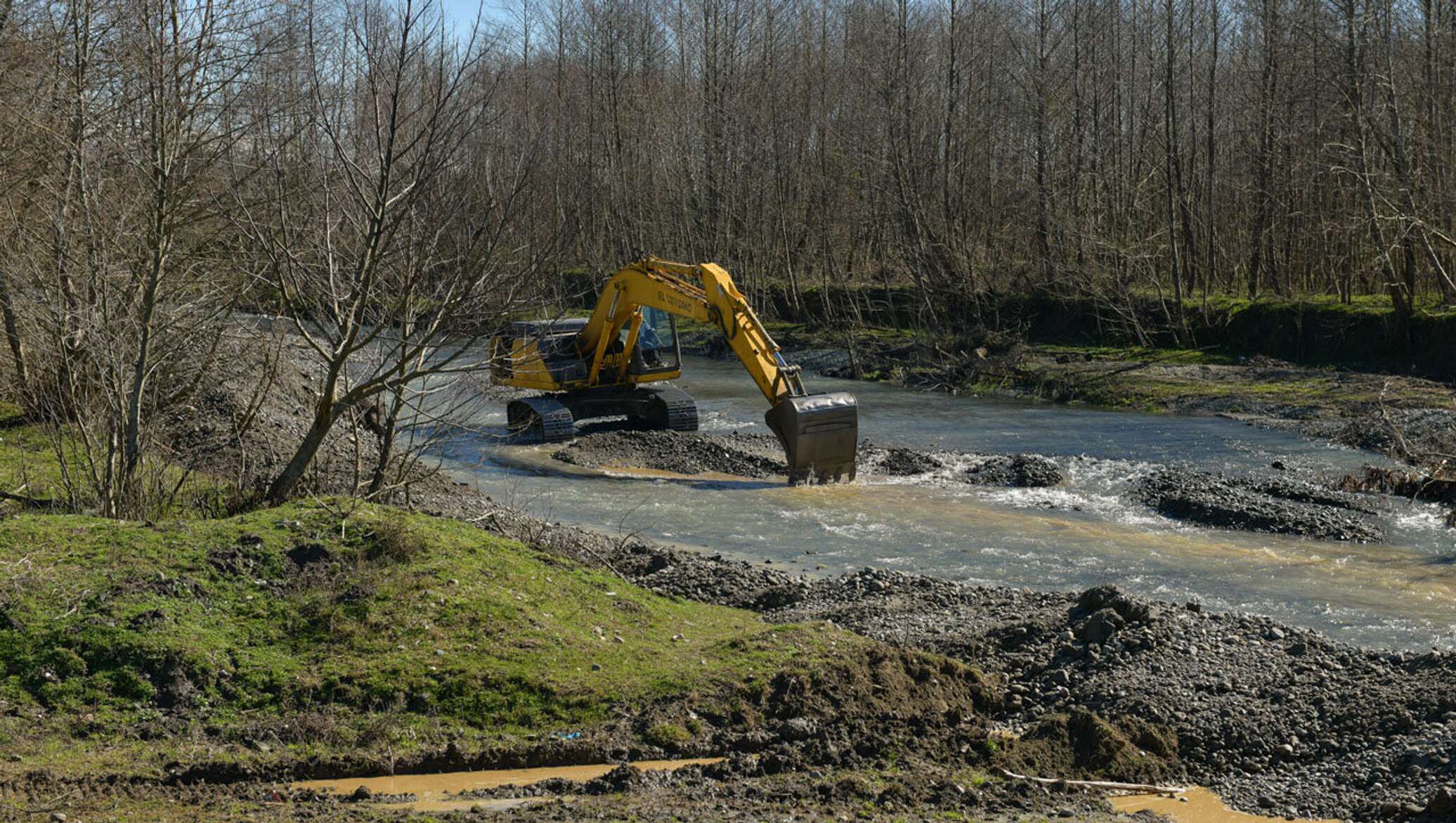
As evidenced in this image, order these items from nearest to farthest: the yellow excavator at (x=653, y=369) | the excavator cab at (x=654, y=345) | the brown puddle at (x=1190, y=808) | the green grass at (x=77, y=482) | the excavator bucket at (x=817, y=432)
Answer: the brown puddle at (x=1190, y=808), the green grass at (x=77, y=482), the excavator bucket at (x=817, y=432), the yellow excavator at (x=653, y=369), the excavator cab at (x=654, y=345)

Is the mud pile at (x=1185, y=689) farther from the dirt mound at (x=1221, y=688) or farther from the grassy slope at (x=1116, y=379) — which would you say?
the grassy slope at (x=1116, y=379)

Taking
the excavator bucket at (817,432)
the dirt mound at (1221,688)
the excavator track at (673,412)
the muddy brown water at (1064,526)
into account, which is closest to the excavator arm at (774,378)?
the excavator bucket at (817,432)

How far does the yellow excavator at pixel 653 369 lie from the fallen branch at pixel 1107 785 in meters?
9.65

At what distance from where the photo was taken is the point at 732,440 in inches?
816

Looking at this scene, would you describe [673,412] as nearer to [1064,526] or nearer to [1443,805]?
[1064,526]

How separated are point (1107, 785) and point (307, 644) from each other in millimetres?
4819

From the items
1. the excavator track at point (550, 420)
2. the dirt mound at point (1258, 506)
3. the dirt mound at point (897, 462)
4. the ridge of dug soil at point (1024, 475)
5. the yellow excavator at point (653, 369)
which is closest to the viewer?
the dirt mound at point (1258, 506)

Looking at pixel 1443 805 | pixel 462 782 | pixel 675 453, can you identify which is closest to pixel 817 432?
pixel 675 453

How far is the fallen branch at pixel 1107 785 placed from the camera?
7023 mm

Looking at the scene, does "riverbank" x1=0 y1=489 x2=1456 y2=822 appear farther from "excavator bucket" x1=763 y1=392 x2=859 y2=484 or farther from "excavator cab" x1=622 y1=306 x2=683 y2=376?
"excavator cab" x1=622 y1=306 x2=683 y2=376

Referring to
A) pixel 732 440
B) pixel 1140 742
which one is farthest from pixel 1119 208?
pixel 1140 742

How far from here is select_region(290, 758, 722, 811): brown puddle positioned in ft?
20.5

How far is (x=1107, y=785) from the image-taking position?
7.06 meters

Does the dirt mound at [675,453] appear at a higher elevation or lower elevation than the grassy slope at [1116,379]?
lower
